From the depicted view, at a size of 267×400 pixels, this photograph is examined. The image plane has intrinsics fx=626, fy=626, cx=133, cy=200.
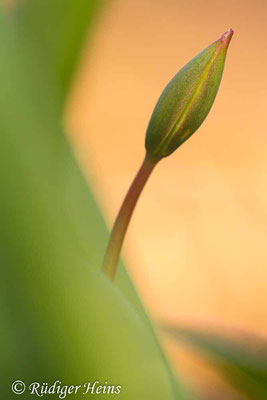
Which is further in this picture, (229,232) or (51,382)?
(229,232)

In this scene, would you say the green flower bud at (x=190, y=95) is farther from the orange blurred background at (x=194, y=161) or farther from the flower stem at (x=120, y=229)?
the orange blurred background at (x=194, y=161)

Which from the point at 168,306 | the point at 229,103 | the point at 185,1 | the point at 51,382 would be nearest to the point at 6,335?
the point at 51,382

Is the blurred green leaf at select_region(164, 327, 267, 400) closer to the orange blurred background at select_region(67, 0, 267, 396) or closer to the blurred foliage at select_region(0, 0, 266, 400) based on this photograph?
the blurred foliage at select_region(0, 0, 266, 400)

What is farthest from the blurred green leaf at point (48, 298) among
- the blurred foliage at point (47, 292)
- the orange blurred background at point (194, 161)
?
the orange blurred background at point (194, 161)

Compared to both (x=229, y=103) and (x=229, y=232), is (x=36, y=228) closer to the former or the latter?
(x=229, y=232)

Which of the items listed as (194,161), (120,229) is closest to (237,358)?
(120,229)

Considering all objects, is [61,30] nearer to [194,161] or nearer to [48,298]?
[48,298]

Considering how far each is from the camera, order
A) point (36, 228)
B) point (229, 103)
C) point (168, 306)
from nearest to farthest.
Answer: point (36, 228), point (168, 306), point (229, 103)

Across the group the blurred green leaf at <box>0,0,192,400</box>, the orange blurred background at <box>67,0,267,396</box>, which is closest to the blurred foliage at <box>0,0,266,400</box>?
the blurred green leaf at <box>0,0,192,400</box>
